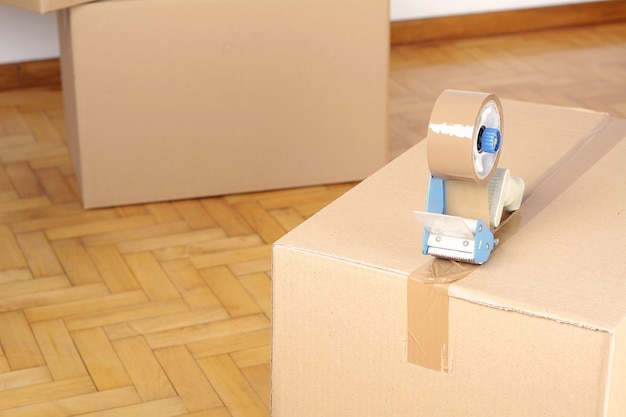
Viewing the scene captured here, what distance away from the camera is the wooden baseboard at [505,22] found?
3785mm

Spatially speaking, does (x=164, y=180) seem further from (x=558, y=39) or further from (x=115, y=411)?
(x=558, y=39)

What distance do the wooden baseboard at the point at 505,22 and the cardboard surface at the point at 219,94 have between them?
4.15 feet

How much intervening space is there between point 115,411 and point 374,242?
25.4 inches

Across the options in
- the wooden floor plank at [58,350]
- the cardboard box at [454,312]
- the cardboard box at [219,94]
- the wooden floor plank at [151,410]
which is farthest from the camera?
the cardboard box at [219,94]

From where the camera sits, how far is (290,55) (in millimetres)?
2467

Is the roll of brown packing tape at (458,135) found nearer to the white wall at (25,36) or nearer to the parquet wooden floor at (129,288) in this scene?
the parquet wooden floor at (129,288)

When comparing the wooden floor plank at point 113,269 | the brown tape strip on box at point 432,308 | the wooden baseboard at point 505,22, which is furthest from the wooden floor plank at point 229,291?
the wooden baseboard at point 505,22

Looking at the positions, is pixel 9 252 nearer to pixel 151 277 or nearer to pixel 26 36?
pixel 151 277

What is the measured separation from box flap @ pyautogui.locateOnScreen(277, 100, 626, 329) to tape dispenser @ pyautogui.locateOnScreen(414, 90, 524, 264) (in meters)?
0.03

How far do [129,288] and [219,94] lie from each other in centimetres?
57

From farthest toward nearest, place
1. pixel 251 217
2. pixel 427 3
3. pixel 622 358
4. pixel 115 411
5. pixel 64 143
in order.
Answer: pixel 427 3, pixel 64 143, pixel 251 217, pixel 115 411, pixel 622 358

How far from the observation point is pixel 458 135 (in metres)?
1.13

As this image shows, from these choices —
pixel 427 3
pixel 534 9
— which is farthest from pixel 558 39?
pixel 427 3

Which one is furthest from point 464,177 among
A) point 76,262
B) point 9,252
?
point 9,252
